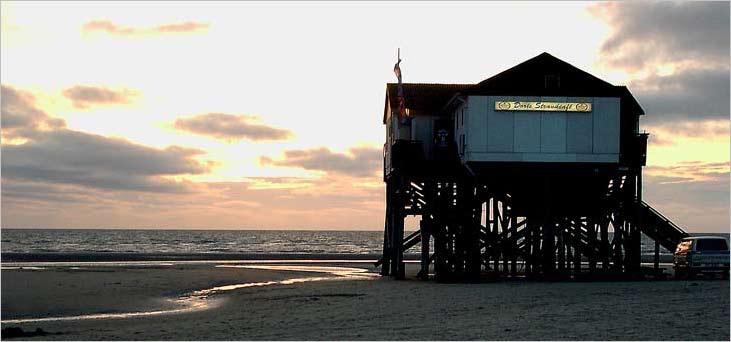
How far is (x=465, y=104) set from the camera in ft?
127

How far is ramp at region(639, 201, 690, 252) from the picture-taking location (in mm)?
42312

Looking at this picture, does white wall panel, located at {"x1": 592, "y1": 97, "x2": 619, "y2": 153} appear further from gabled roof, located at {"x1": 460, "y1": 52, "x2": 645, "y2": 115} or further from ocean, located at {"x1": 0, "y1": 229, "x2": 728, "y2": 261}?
ocean, located at {"x1": 0, "y1": 229, "x2": 728, "y2": 261}

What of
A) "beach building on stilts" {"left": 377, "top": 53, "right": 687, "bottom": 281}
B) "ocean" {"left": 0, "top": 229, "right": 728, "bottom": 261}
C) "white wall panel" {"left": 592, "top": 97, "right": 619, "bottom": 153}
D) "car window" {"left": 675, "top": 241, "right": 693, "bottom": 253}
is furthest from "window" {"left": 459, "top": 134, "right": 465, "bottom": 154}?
"ocean" {"left": 0, "top": 229, "right": 728, "bottom": 261}

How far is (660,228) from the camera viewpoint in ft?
140

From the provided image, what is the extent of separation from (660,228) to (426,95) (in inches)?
482

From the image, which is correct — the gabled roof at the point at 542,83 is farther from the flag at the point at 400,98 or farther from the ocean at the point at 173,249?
the ocean at the point at 173,249

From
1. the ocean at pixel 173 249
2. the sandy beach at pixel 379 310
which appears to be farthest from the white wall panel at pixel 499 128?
the ocean at pixel 173 249

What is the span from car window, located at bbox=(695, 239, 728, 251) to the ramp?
3.48 m

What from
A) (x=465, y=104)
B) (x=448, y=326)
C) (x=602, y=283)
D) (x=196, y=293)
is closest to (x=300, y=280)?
(x=196, y=293)

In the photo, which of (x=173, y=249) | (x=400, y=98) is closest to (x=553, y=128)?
(x=400, y=98)

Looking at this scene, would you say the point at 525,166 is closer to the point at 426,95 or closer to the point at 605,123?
the point at 605,123

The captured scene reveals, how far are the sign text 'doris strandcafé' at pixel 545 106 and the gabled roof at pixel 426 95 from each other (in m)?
5.38

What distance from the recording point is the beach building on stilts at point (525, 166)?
3806cm

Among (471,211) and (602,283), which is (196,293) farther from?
(602,283)
